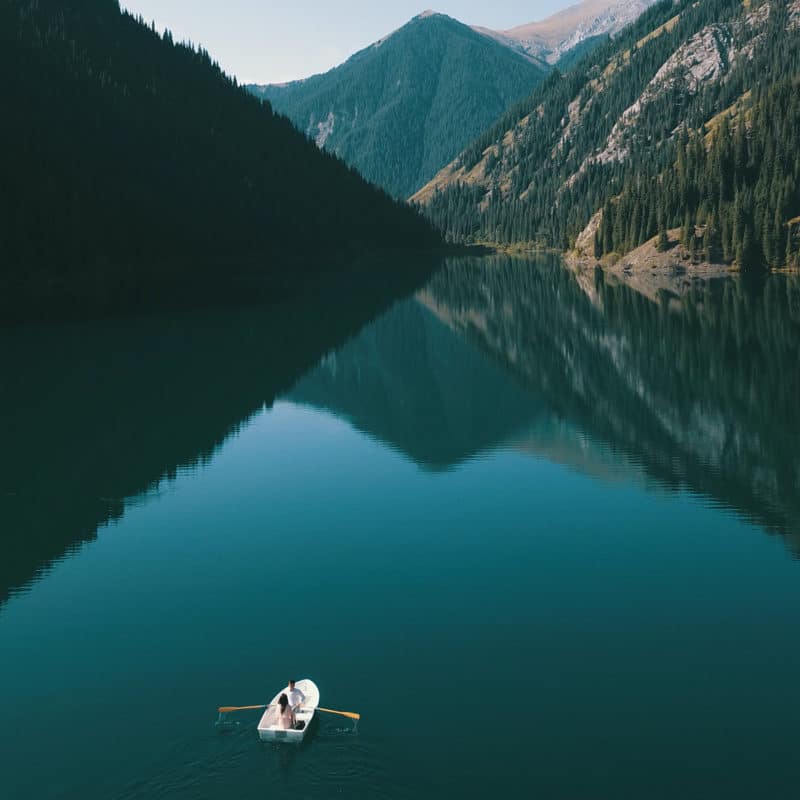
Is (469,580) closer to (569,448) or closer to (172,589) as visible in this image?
(172,589)

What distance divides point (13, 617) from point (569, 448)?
32626mm

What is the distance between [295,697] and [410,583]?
33.2ft

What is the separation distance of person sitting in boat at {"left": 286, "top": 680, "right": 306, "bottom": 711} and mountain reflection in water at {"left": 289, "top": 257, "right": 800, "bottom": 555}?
22148mm

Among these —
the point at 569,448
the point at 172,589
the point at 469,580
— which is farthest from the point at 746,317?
the point at 172,589

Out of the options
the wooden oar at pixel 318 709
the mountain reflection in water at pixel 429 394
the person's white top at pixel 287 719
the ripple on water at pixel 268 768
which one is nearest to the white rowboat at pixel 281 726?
the person's white top at pixel 287 719

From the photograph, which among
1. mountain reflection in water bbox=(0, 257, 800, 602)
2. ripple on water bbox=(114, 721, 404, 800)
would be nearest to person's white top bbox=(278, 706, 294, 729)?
ripple on water bbox=(114, 721, 404, 800)

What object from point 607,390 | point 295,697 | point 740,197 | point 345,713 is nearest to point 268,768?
point 295,697

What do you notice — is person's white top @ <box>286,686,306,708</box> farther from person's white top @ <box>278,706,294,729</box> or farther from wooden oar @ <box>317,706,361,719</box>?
wooden oar @ <box>317,706,361,719</box>

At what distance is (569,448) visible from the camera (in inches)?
1951

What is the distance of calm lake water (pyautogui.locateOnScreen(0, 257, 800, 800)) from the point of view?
1973cm

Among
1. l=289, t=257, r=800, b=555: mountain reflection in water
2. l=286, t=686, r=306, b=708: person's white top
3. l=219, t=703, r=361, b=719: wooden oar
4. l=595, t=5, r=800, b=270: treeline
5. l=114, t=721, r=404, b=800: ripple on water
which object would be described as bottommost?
l=114, t=721, r=404, b=800: ripple on water

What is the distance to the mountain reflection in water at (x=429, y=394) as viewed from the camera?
141 feet

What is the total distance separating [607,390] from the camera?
65.7 meters

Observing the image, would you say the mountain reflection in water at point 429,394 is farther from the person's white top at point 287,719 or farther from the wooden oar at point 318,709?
the person's white top at point 287,719
